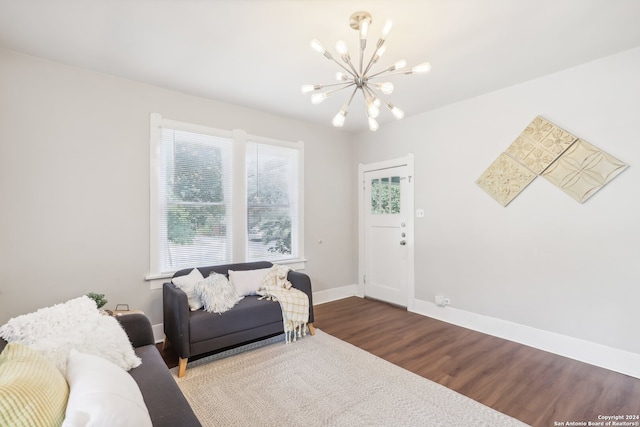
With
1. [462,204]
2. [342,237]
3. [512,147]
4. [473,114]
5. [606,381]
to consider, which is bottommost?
[606,381]

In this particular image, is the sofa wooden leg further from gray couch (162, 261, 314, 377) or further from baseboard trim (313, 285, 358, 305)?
baseboard trim (313, 285, 358, 305)

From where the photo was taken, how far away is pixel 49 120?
2.61 meters

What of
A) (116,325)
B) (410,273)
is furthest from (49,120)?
(410,273)

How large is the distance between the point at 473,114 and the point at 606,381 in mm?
2774

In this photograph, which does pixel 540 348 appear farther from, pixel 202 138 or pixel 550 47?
pixel 202 138

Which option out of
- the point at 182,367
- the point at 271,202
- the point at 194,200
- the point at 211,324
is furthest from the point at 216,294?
the point at 271,202

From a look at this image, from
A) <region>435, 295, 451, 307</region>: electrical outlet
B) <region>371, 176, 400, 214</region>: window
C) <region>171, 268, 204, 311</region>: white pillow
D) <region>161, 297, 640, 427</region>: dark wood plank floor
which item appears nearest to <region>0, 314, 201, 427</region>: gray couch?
<region>171, 268, 204, 311</region>: white pillow

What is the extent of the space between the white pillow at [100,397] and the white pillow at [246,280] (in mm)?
1774

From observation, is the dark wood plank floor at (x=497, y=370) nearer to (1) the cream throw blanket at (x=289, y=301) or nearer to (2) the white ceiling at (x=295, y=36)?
(1) the cream throw blanket at (x=289, y=301)

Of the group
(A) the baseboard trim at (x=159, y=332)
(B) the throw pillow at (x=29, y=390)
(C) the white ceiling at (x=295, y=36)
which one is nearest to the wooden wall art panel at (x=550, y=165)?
(C) the white ceiling at (x=295, y=36)

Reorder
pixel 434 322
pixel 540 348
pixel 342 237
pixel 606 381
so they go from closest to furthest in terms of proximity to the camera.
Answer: pixel 606 381, pixel 540 348, pixel 434 322, pixel 342 237

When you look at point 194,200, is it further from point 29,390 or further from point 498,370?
point 498,370

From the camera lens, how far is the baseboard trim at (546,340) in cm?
247

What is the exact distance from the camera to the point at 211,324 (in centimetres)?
256
